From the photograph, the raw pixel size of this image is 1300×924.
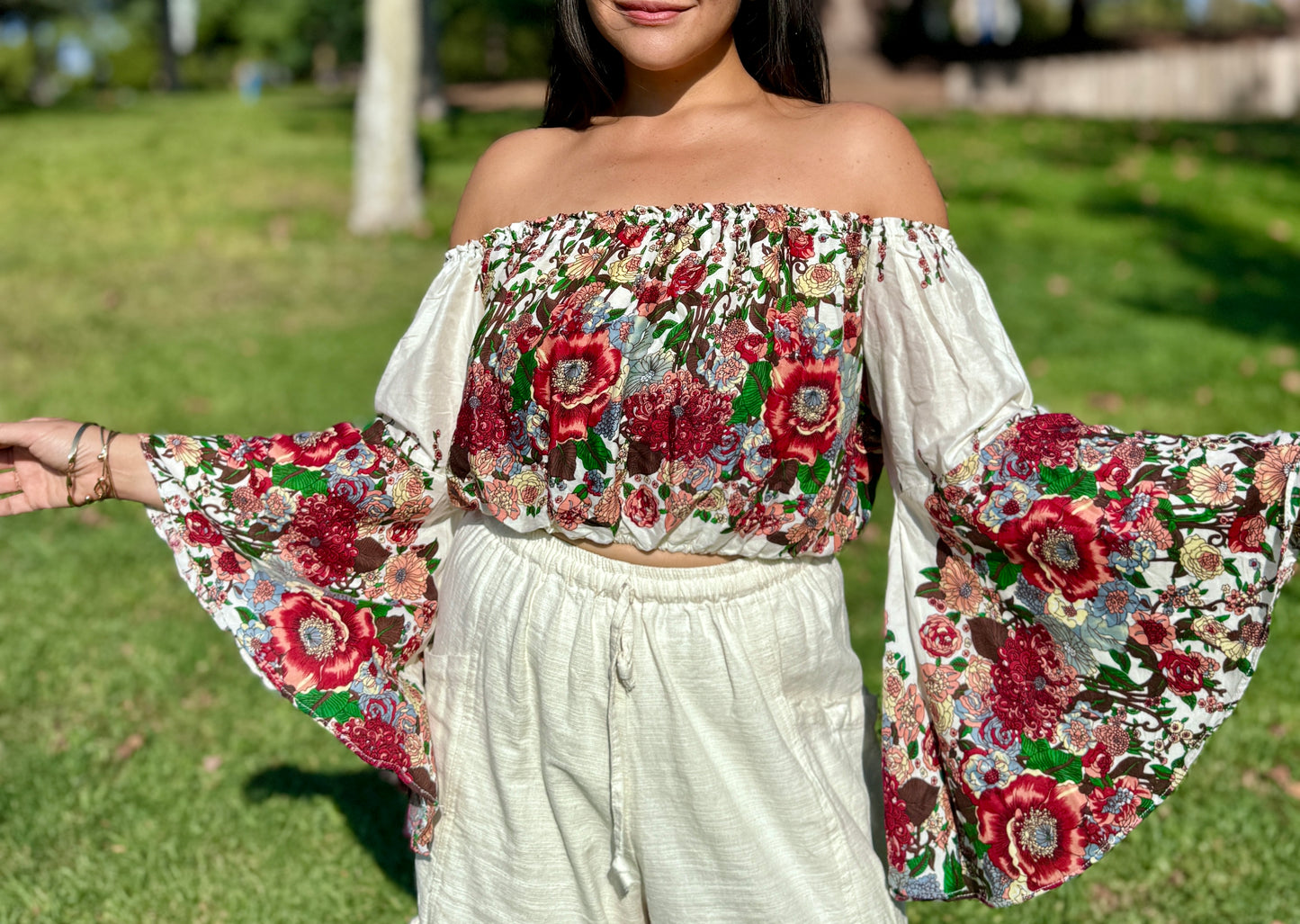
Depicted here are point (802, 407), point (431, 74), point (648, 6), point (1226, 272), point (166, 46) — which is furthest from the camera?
point (166, 46)

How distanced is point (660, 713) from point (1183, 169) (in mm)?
12803

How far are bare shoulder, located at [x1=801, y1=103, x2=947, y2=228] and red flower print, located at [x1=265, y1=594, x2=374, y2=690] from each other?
1.23 m

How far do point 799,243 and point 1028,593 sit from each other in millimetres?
724

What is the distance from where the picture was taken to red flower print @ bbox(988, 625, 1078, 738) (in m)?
2.21

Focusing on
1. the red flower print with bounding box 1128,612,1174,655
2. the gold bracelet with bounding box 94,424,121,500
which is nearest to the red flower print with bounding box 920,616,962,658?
the red flower print with bounding box 1128,612,1174,655

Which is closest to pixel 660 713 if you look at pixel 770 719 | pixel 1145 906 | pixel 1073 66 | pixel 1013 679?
pixel 770 719

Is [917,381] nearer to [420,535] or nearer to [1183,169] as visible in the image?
[420,535]

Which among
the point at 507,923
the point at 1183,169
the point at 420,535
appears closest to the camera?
the point at 507,923

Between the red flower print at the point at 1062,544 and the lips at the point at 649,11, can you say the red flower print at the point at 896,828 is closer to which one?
the red flower print at the point at 1062,544

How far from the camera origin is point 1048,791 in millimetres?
2205

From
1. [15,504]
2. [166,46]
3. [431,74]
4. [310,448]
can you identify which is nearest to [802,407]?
[310,448]

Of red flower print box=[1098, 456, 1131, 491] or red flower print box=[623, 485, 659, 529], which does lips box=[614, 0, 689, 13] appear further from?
red flower print box=[1098, 456, 1131, 491]

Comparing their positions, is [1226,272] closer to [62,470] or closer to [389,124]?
[389,124]

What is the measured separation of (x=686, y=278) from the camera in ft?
6.82
